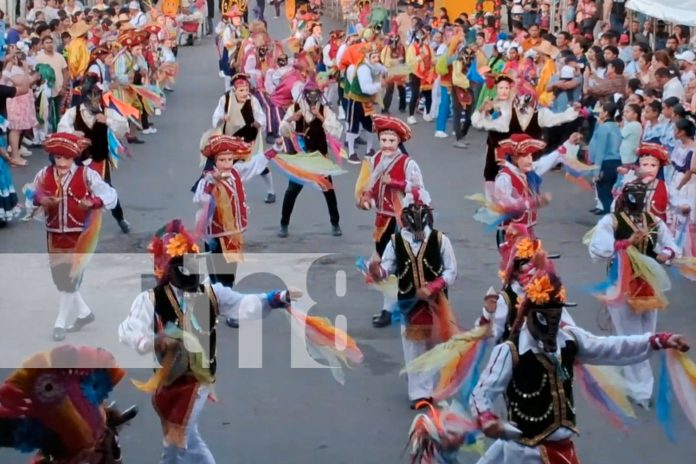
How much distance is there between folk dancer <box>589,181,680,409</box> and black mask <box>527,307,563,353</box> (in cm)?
241

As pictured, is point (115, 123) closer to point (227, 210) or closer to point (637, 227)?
point (227, 210)

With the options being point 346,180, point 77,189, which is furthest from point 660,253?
point 346,180

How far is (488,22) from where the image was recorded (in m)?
24.2

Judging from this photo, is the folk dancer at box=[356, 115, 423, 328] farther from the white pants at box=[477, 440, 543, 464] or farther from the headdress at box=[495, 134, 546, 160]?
the white pants at box=[477, 440, 543, 464]

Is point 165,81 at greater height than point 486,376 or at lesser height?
lesser

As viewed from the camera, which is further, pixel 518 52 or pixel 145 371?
pixel 518 52

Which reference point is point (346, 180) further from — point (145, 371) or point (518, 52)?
point (145, 371)

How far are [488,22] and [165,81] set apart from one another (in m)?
6.33

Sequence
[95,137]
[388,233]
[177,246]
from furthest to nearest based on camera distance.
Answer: [95,137] < [388,233] < [177,246]

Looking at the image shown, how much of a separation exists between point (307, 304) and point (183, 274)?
409 centimetres

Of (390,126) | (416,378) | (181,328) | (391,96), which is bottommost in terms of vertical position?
(391,96)

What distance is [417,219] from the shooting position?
8.74m

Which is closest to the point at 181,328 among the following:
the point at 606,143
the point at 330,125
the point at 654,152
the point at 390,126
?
the point at 390,126

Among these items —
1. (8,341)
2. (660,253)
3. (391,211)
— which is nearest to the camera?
(660,253)
